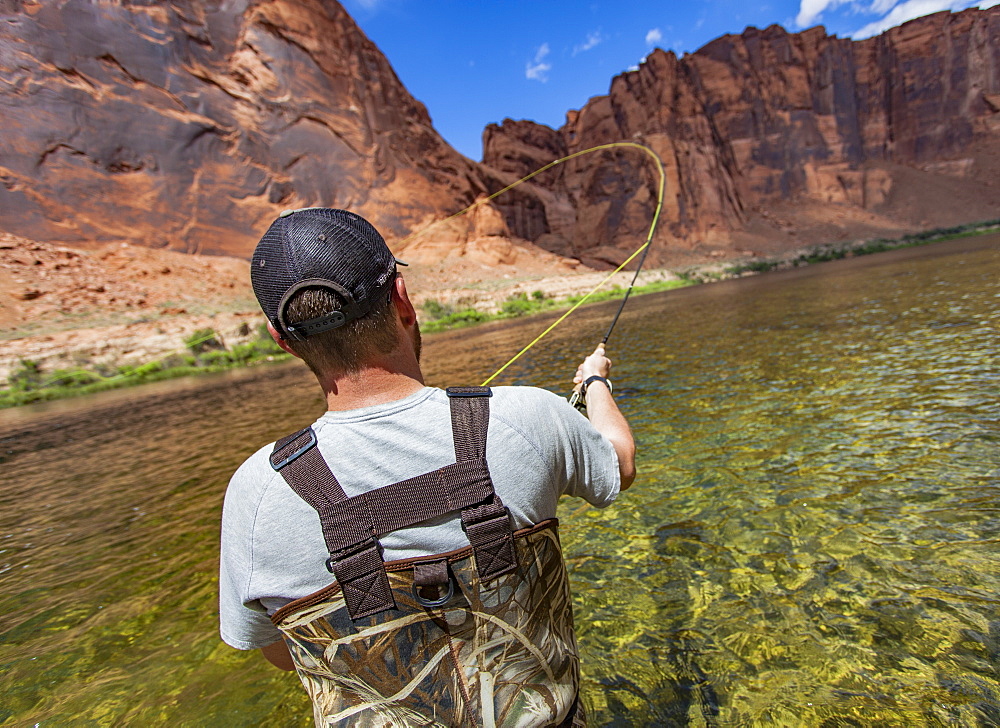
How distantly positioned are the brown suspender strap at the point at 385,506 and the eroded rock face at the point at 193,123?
5459cm

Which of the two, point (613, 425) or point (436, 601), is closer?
point (436, 601)

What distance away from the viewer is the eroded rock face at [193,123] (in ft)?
138

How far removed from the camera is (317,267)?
4.00 feet

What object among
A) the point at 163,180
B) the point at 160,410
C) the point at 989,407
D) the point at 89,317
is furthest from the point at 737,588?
the point at 163,180

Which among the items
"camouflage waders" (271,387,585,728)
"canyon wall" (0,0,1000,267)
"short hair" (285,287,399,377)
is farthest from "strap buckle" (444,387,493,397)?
"canyon wall" (0,0,1000,267)

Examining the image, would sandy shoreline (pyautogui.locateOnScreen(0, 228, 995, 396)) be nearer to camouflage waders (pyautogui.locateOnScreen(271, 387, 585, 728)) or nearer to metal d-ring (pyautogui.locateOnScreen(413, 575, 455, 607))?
camouflage waders (pyautogui.locateOnScreen(271, 387, 585, 728))

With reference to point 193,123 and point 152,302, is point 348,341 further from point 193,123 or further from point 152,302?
point 193,123

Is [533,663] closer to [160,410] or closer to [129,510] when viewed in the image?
[129,510]

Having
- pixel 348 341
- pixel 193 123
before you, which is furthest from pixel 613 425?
pixel 193 123

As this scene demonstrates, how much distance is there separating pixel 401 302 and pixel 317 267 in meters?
0.26

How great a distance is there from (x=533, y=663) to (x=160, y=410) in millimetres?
20055

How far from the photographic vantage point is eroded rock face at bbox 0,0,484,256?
4206 centimetres

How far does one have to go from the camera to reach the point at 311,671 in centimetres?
132

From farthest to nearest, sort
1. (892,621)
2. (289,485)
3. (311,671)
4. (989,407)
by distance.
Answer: (989,407)
(892,621)
(311,671)
(289,485)
